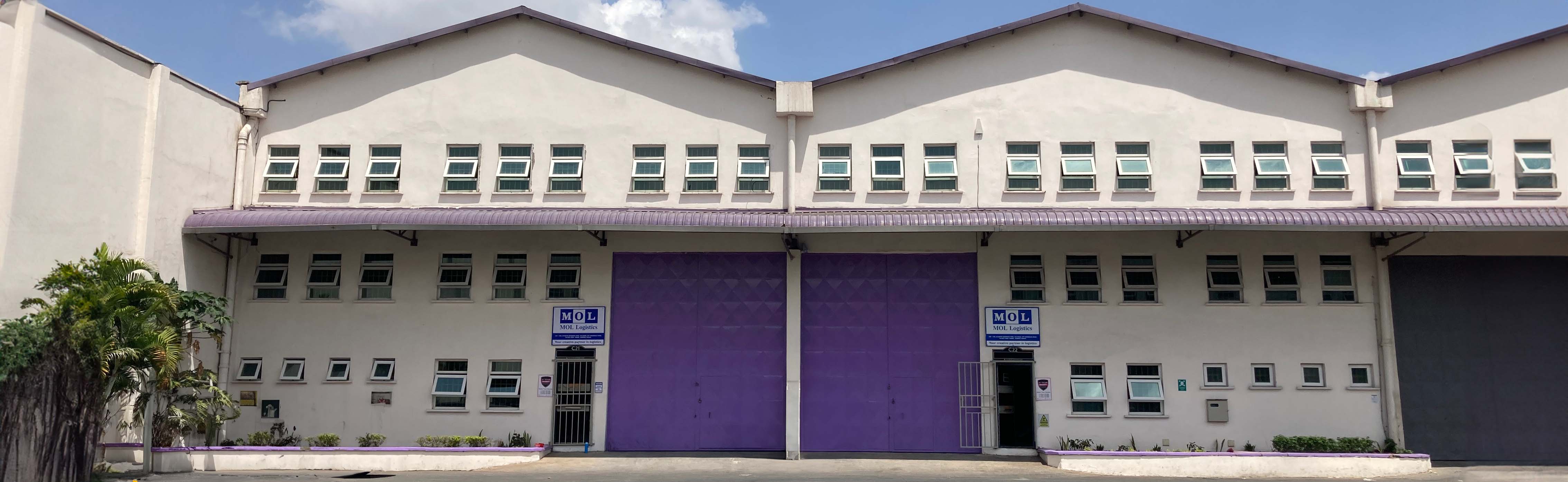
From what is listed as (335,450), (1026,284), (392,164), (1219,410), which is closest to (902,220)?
(1026,284)

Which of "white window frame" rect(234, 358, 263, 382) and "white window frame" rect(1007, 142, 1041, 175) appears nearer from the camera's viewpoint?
"white window frame" rect(1007, 142, 1041, 175)

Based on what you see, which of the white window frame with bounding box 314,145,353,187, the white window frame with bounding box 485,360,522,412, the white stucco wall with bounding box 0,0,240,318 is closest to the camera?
the white stucco wall with bounding box 0,0,240,318

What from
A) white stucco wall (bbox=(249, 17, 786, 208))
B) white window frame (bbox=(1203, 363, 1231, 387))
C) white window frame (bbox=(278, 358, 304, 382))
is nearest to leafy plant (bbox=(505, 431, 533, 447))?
white window frame (bbox=(278, 358, 304, 382))

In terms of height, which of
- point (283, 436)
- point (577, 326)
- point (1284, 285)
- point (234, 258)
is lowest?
point (283, 436)

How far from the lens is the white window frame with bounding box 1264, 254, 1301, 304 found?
17953 mm

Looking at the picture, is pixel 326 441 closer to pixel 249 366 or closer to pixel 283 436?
pixel 283 436

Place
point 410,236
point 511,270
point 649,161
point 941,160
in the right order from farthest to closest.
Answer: point 511,270, point 410,236, point 649,161, point 941,160

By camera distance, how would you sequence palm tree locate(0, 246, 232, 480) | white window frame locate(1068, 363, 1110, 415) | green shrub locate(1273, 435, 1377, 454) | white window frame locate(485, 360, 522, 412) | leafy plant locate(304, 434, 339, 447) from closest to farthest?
palm tree locate(0, 246, 232, 480) → green shrub locate(1273, 435, 1377, 454) → leafy plant locate(304, 434, 339, 447) → white window frame locate(1068, 363, 1110, 415) → white window frame locate(485, 360, 522, 412)

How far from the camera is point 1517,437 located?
17469 mm

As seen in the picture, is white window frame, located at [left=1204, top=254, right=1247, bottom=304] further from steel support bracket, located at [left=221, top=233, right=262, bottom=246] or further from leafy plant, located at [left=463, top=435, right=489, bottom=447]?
steel support bracket, located at [left=221, top=233, right=262, bottom=246]

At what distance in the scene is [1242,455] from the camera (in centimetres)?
1638

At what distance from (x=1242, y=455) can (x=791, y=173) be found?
30.8 feet

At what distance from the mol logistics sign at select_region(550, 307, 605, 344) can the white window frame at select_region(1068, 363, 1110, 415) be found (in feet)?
29.5

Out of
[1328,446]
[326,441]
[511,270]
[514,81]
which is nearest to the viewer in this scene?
[1328,446]
